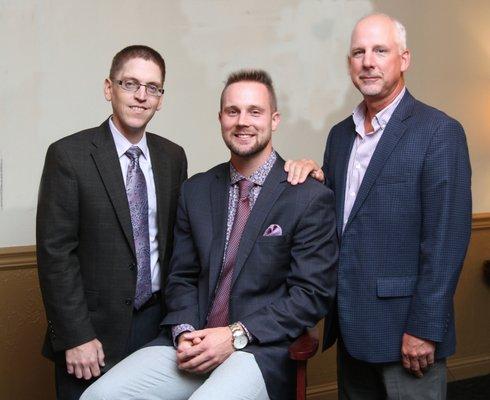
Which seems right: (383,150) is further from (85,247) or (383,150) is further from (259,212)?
(85,247)

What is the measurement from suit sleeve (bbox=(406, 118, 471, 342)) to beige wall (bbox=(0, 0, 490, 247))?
5.32 ft

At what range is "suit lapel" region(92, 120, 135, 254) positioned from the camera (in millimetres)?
2711

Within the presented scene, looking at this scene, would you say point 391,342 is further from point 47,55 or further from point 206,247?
point 47,55

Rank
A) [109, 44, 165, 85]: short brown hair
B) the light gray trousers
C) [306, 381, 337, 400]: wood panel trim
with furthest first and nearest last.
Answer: [306, 381, 337, 400]: wood panel trim → [109, 44, 165, 85]: short brown hair → the light gray trousers

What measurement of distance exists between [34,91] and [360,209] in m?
1.70

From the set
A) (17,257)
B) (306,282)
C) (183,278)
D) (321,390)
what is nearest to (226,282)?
(183,278)

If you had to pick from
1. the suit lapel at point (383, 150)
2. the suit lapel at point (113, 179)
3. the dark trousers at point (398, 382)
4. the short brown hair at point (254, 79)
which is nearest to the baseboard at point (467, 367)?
the dark trousers at point (398, 382)

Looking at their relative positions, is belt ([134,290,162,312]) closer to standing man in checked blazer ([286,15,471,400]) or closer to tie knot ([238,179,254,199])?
tie knot ([238,179,254,199])

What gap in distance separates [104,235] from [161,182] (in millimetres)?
330

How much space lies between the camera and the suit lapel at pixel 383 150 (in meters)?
2.66

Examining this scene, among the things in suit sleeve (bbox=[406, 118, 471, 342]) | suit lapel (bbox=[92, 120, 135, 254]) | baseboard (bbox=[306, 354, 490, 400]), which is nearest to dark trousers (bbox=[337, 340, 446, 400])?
suit sleeve (bbox=[406, 118, 471, 342])

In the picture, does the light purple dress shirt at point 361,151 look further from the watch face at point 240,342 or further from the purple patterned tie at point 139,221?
the purple patterned tie at point 139,221

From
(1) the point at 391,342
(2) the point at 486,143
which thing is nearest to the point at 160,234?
(1) the point at 391,342

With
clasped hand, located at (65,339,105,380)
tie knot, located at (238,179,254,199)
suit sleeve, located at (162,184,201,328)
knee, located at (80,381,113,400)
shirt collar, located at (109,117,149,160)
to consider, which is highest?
shirt collar, located at (109,117,149,160)
